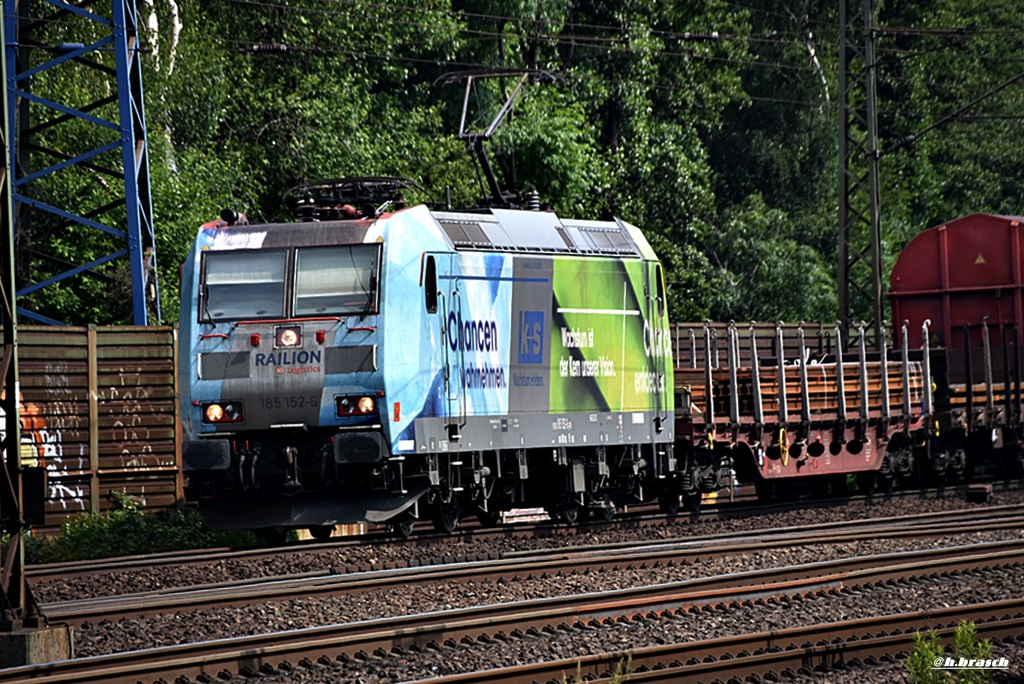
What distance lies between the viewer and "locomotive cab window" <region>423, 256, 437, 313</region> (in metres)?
15.8

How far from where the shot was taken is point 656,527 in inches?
738

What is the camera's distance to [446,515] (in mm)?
17266

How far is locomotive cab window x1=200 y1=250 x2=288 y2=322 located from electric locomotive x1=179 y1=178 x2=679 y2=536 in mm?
14

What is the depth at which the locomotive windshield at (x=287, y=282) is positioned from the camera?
1552 centimetres

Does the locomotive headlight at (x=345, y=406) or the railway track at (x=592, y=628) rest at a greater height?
the locomotive headlight at (x=345, y=406)

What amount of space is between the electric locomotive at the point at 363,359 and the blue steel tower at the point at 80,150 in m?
4.72

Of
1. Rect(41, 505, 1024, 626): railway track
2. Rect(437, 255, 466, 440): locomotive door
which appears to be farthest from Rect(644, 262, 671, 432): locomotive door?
Rect(437, 255, 466, 440): locomotive door

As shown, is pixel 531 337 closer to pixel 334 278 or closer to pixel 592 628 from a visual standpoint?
pixel 334 278

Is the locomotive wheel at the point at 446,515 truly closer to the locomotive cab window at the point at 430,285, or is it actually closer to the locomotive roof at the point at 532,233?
the locomotive cab window at the point at 430,285

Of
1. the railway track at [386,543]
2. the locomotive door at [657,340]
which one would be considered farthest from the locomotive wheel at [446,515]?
the locomotive door at [657,340]

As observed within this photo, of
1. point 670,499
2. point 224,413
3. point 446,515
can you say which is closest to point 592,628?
point 224,413

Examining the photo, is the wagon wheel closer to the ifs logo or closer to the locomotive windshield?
the ifs logo

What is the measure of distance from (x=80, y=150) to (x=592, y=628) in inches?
622

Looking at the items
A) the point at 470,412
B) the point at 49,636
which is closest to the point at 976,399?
the point at 470,412
